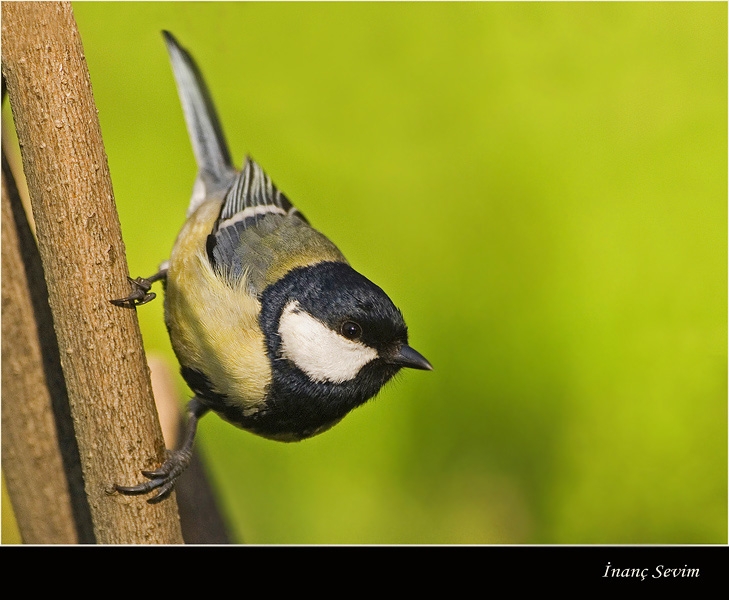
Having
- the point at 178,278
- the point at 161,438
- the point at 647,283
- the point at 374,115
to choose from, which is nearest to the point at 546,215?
the point at 647,283

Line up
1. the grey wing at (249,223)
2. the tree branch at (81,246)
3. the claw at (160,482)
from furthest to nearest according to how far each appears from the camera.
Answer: the grey wing at (249,223) < the claw at (160,482) < the tree branch at (81,246)

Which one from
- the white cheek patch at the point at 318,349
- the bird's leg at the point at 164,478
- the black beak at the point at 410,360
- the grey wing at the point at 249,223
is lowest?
the bird's leg at the point at 164,478

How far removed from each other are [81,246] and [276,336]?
0.35 metres

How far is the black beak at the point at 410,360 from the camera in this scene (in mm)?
1156

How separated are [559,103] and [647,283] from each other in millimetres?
392

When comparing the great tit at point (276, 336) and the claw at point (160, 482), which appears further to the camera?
the great tit at point (276, 336)

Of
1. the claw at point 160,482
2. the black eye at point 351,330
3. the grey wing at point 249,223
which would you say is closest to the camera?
the claw at point 160,482

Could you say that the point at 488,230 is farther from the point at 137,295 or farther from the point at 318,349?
the point at 137,295

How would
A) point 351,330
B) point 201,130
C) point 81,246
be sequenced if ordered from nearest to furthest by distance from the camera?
point 81,246, point 351,330, point 201,130

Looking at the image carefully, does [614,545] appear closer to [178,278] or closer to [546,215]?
[546,215]

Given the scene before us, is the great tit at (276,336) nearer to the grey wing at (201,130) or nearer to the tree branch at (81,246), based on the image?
the tree branch at (81,246)

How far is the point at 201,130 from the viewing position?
154cm

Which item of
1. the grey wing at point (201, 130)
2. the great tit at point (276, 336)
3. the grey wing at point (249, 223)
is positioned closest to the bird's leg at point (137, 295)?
the great tit at point (276, 336)

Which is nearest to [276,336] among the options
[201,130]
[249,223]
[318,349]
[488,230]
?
[318,349]
